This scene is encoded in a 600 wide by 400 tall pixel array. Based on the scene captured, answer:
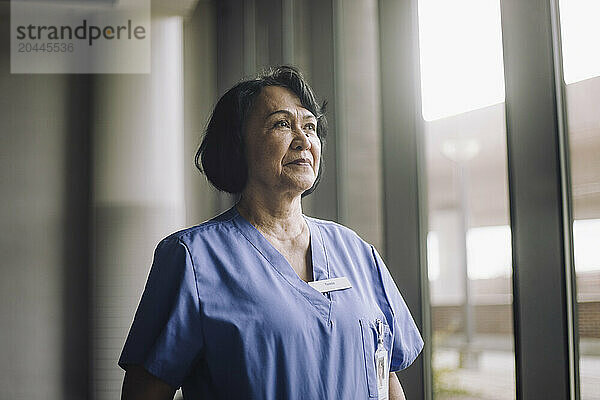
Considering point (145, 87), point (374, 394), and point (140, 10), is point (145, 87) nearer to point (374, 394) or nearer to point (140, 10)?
point (140, 10)

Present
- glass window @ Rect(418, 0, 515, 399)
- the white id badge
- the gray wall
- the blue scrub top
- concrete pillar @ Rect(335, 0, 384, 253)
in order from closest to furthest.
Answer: the blue scrub top, the white id badge, glass window @ Rect(418, 0, 515, 399), concrete pillar @ Rect(335, 0, 384, 253), the gray wall

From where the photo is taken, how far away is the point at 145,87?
224cm

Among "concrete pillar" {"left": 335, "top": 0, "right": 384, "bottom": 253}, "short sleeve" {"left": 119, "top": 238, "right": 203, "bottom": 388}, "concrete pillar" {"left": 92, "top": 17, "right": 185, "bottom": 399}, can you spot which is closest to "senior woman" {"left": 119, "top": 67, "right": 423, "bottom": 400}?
"short sleeve" {"left": 119, "top": 238, "right": 203, "bottom": 388}

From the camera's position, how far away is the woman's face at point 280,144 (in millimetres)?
1252

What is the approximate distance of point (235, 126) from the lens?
1297mm

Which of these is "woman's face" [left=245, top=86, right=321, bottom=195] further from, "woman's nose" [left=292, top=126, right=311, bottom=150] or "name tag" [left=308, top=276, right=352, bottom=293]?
"name tag" [left=308, top=276, right=352, bottom=293]

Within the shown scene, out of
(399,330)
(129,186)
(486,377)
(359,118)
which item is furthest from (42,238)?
(486,377)

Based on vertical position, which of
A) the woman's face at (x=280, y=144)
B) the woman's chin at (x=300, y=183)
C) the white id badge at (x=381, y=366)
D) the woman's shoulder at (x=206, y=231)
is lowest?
the white id badge at (x=381, y=366)

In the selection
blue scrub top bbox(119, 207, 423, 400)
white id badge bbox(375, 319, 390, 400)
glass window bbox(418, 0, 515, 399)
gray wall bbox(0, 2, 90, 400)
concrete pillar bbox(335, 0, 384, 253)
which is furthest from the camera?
gray wall bbox(0, 2, 90, 400)

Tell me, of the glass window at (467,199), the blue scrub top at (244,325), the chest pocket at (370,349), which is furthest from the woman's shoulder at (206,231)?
the glass window at (467,199)

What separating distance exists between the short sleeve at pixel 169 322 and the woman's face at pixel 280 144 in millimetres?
209

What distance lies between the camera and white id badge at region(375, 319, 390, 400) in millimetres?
1242

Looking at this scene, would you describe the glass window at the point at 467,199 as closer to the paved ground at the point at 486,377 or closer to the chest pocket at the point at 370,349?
the paved ground at the point at 486,377

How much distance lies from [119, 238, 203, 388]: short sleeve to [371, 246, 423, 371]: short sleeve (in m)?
0.40
